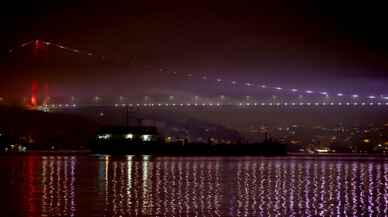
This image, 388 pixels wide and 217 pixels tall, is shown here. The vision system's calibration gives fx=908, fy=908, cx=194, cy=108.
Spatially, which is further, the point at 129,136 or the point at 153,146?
the point at 153,146

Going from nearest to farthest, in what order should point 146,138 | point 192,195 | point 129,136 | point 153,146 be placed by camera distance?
point 192,195, point 129,136, point 146,138, point 153,146

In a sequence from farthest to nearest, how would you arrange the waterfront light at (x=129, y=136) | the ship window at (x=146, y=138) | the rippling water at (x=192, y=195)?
the ship window at (x=146, y=138) < the waterfront light at (x=129, y=136) < the rippling water at (x=192, y=195)

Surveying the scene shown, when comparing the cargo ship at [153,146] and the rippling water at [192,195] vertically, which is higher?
the cargo ship at [153,146]

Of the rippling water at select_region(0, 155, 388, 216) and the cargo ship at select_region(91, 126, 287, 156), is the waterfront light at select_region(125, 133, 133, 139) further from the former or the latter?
the rippling water at select_region(0, 155, 388, 216)

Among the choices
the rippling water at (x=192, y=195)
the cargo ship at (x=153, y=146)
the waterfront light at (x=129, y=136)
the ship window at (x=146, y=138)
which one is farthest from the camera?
the ship window at (x=146, y=138)

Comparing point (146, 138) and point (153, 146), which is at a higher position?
point (146, 138)

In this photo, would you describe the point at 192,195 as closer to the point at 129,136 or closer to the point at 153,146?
the point at 129,136

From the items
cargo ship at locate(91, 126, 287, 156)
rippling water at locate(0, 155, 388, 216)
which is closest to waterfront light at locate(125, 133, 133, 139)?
cargo ship at locate(91, 126, 287, 156)

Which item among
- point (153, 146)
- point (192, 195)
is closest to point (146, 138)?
point (153, 146)

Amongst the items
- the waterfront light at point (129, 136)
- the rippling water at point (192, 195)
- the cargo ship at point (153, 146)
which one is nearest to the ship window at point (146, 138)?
the cargo ship at point (153, 146)

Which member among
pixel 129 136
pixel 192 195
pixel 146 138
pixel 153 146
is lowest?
pixel 192 195

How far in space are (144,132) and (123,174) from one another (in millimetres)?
44249

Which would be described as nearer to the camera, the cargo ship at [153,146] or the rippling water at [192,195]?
the rippling water at [192,195]

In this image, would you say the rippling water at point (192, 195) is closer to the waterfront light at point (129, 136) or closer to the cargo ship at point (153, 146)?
the waterfront light at point (129, 136)
